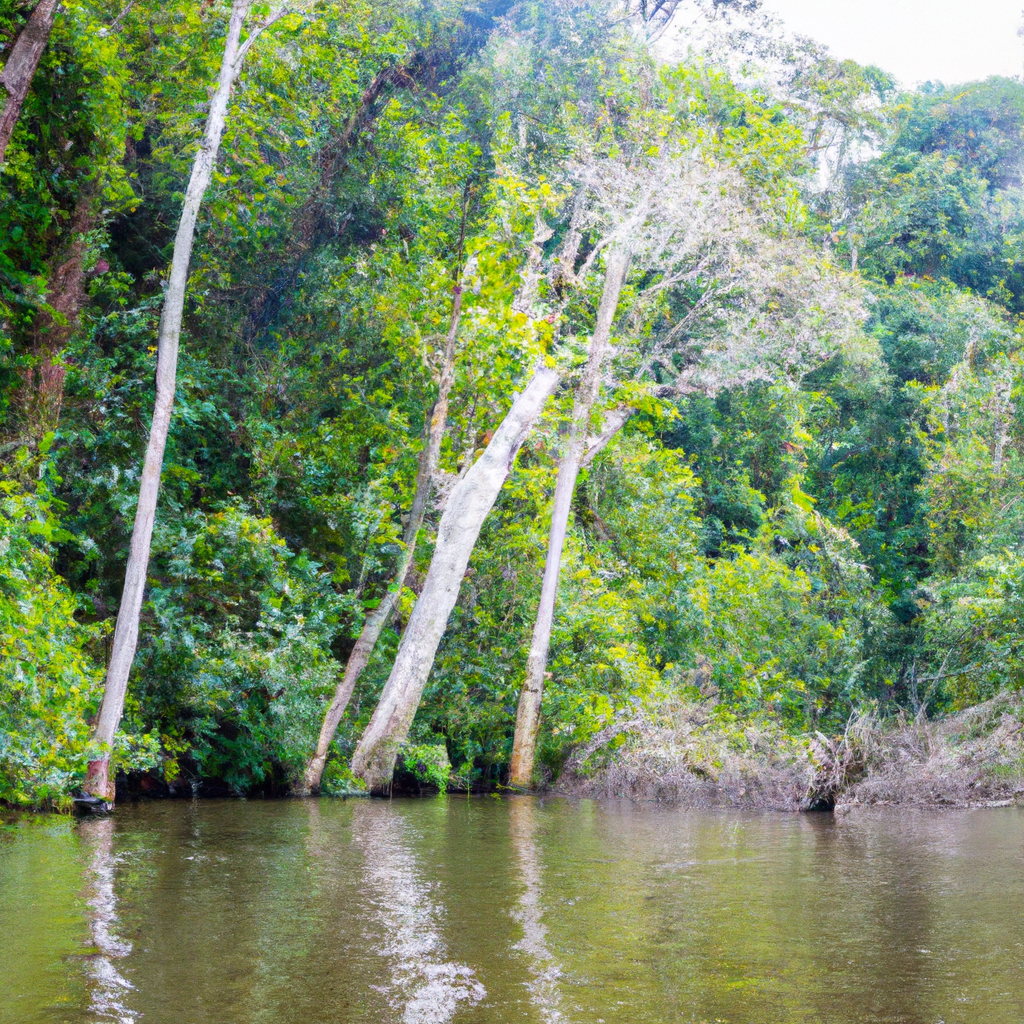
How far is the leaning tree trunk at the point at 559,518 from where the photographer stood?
48.2 ft

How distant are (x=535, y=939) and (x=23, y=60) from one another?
9999 millimetres

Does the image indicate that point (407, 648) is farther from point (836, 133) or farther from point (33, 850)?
point (836, 133)

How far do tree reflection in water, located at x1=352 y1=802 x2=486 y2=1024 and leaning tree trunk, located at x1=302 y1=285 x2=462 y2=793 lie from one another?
5.80 m

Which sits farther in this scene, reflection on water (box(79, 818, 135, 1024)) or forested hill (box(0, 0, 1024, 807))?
forested hill (box(0, 0, 1024, 807))

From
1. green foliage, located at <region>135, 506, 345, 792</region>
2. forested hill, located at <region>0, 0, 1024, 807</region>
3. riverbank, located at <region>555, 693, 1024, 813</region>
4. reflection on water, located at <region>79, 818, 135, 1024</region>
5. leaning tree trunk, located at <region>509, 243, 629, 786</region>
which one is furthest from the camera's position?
leaning tree trunk, located at <region>509, 243, 629, 786</region>

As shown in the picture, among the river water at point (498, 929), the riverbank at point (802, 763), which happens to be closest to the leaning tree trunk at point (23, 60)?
the river water at point (498, 929)

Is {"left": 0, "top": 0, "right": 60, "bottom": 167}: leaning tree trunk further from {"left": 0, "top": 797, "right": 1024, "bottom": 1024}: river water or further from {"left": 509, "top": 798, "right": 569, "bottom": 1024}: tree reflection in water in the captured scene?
{"left": 509, "top": 798, "right": 569, "bottom": 1024}: tree reflection in water

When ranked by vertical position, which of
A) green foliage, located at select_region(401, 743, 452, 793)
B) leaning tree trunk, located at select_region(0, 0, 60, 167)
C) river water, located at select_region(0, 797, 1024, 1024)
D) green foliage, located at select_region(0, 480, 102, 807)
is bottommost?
green foliage, located at select_region(401, 743, 452, 793)

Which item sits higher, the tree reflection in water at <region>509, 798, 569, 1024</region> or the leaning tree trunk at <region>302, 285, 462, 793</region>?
the leaning tree trunk at <region>302, 285, 462, 793</region>

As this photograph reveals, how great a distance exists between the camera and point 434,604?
42.3ft

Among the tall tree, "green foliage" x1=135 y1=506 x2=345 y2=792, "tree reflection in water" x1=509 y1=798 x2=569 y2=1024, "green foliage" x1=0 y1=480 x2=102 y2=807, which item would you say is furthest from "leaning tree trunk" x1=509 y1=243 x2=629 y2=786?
"tree reflection in water" x1=509 y1=798 x2=569 y2=1024

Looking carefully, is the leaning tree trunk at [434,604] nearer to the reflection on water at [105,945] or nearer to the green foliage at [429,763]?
the green foliage at [429,763]

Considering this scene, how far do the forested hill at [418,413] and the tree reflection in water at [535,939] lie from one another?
4098mm

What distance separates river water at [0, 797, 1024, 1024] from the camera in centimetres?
287
